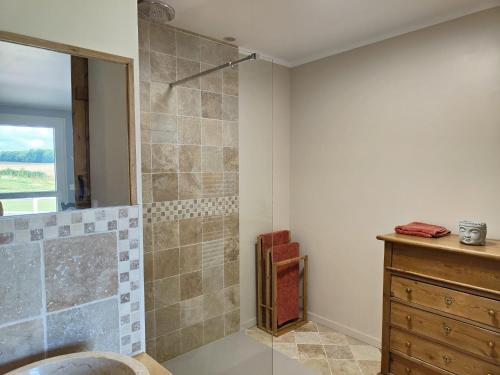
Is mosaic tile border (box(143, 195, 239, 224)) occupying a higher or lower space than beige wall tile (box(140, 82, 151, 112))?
lower

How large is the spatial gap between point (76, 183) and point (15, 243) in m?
0.25

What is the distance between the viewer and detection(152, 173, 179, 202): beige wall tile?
7.41 feet

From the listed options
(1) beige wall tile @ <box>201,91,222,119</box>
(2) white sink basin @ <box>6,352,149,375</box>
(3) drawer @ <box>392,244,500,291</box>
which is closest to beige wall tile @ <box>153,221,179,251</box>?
(1) beige wall tile @ <box>201,91,222,119</box>

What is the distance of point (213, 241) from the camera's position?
2.58 m

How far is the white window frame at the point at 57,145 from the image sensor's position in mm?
955

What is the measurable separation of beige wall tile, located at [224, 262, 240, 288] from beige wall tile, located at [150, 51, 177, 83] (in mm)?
1515

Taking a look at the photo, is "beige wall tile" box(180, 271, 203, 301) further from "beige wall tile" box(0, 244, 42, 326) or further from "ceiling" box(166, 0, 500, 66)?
"ceiling" box(166, 0, 500, 66)

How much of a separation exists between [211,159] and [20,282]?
1.74 meters

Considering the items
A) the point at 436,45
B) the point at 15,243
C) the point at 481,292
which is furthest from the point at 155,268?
the point at 436,45

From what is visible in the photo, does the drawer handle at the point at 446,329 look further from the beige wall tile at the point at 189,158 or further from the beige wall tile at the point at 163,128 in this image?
the beige wall tile at the point at 163,128

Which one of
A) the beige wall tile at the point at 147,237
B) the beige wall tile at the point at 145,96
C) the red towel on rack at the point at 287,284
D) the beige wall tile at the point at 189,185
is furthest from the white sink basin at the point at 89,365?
the red towel on rack at the point at 287,284

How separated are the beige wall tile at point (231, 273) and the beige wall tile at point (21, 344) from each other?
5.90ft

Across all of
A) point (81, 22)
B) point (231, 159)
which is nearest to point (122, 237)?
point (81, 22)

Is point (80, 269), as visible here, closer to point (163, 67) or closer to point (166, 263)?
point (166, 263)
